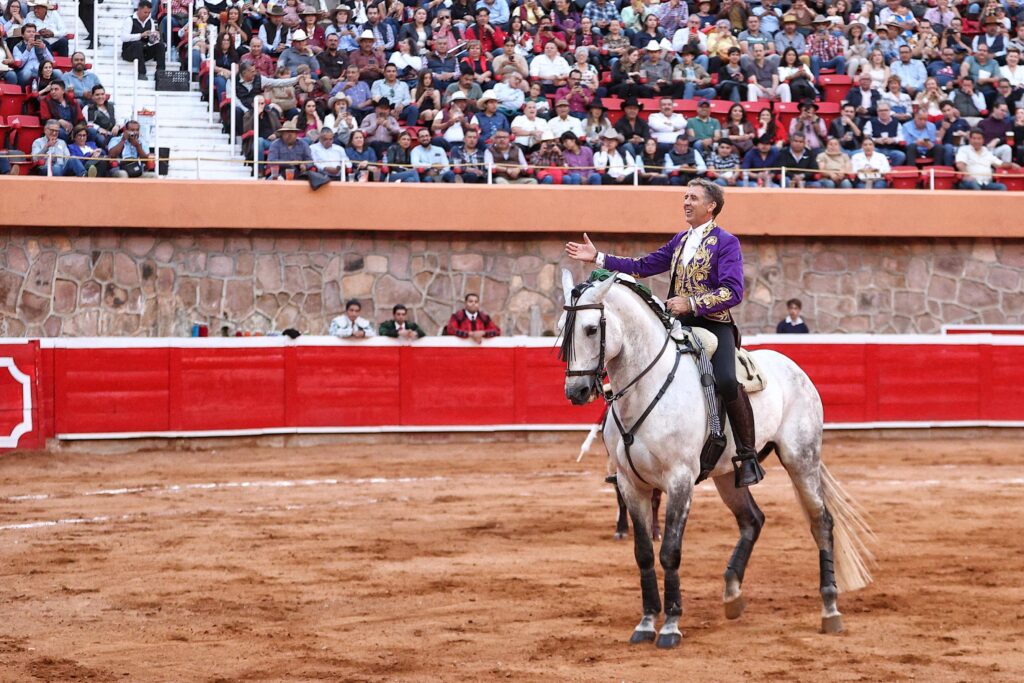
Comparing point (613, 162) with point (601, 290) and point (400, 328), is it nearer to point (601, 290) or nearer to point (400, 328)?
point (400, 328)

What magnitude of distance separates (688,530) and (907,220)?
8.60 meters

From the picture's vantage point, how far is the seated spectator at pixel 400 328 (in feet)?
50.0

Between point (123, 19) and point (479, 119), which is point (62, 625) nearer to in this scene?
point (479, 119)

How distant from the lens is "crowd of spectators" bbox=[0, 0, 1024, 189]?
52.5 feet

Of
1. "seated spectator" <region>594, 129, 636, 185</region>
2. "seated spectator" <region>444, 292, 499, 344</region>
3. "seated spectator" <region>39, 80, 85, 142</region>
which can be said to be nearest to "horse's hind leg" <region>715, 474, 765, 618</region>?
"seated spectator" <region>444, 292, 499, 344</region>

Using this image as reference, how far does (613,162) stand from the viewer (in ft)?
54.3

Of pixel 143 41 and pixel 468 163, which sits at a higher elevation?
pixel 143 41

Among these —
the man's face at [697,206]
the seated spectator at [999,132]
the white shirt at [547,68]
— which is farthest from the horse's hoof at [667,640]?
the seated spectator at [999,132]

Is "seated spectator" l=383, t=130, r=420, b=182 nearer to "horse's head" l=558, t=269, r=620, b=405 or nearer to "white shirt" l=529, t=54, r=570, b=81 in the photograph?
"white shirt" l=529, t=54, r=570, b=81

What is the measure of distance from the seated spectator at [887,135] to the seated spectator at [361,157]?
6.29 meters

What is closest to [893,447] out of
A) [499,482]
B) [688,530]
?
[499,482]

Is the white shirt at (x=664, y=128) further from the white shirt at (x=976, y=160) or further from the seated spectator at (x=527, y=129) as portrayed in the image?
the white shirt at (x=976, y=160)

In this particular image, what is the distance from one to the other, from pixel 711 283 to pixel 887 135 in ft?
39.5

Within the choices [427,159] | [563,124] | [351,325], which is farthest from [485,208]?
[351,325]
